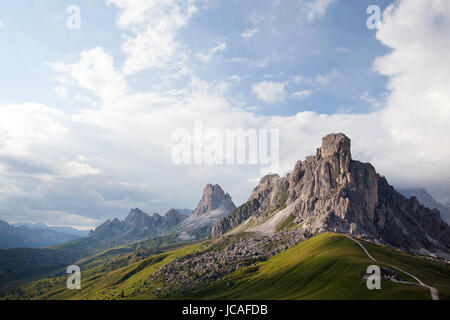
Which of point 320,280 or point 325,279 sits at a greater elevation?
point 325,279

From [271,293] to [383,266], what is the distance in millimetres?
56118

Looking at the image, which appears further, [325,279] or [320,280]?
[320,280]

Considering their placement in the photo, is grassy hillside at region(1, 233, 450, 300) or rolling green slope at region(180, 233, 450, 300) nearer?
rolling green slope at region(180, 233, 450, 300)

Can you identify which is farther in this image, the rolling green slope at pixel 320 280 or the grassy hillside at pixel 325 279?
the grassy hillside at pixel 325 279
